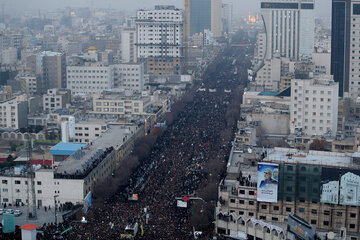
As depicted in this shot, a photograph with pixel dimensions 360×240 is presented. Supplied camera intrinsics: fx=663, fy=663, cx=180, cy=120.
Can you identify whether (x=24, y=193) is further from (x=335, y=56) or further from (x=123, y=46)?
(x=123, y=46)

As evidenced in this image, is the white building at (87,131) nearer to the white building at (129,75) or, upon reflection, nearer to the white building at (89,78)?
the white building at (89,78)

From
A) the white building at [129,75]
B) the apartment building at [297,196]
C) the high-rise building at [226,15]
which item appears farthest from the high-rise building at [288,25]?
the high-rise building at [226,15]

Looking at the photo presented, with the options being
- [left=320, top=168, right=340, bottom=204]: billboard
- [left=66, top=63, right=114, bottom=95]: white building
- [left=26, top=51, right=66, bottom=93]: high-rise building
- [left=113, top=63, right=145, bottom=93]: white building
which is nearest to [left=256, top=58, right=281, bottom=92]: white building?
[left=113, top=63, right=145, bottom=93]: white building

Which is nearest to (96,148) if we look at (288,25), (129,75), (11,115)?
(11,115)

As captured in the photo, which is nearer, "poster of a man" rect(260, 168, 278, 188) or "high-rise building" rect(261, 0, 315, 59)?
"poster of a man" rect(260, 168, 278, 188)

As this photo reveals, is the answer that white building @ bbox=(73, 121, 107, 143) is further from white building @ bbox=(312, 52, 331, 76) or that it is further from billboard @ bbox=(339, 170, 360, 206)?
white building @ bbox=(312, 52, 331, 76)

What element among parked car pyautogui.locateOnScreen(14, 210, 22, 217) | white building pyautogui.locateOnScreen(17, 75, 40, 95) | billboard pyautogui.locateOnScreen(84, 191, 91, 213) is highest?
white building pyautogui.locateOnScreen(17, 75, 40, 95)

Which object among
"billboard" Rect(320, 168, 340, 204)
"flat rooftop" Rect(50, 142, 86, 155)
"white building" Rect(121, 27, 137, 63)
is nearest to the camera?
"billboard" Rect(320, 168, 340, 204)
